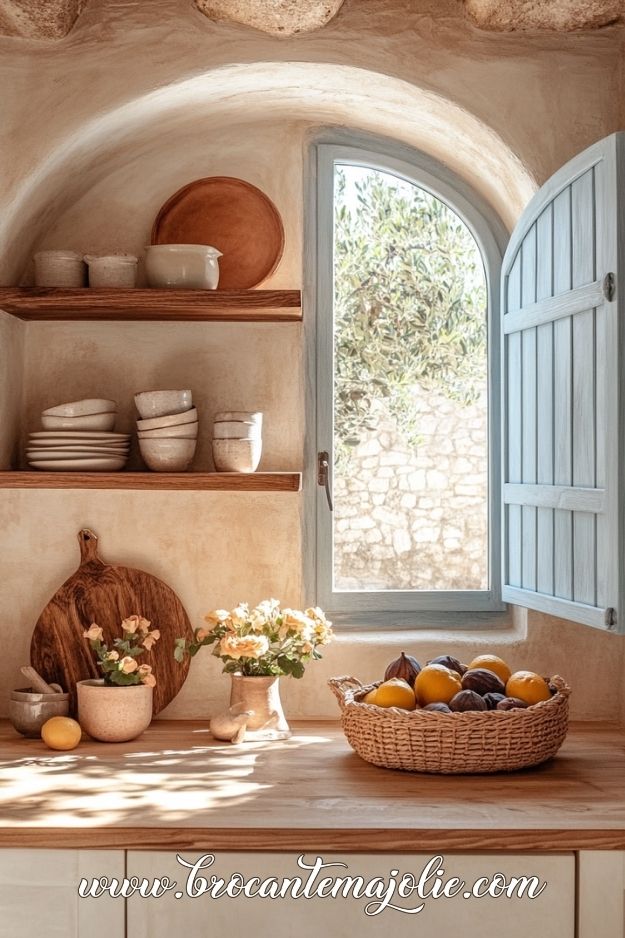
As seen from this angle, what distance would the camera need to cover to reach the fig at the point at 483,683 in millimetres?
2326

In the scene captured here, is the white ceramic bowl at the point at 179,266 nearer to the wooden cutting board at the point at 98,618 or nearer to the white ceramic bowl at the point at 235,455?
the white ceramic bowl at the point at 235,455

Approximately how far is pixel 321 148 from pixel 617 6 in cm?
85

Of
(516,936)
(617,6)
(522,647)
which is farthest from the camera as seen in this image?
(522,647)

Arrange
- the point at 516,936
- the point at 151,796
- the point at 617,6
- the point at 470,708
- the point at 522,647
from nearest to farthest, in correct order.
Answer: the point at 516,936
the point at 151,796
the point at 470,708
the point at 617,6
the point at 522,647

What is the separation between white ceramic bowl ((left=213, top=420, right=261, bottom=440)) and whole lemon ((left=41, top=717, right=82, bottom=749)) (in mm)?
782

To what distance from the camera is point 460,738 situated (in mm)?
2168

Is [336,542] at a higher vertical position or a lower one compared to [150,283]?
lower

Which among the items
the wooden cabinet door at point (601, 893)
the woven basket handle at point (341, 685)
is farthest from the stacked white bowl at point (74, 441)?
the wooden cabinet door at point (601, 893)

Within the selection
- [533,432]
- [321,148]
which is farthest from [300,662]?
[321,148]

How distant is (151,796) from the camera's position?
6.62ft

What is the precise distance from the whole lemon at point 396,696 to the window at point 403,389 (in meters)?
0.58

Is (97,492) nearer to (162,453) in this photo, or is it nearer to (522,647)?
(162,453)

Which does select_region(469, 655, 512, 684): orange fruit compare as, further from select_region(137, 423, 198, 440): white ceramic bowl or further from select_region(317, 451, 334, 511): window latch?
select_region(137, 423, 198, 440): white ceramic bowl

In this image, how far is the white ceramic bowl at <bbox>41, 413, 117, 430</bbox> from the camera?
2.58m
